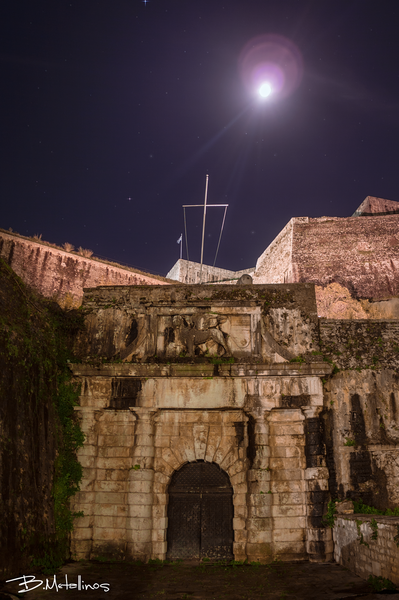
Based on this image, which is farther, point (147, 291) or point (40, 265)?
point (40, 265)

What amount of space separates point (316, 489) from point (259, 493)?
1.23 meters

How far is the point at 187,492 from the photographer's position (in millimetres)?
9828

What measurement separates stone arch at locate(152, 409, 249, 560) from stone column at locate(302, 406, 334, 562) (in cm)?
138

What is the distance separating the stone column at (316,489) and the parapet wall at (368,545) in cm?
25

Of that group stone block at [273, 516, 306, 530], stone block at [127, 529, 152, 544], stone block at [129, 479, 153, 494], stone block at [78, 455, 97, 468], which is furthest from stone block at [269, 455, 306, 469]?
stone block at [78, 455, 97, 468]

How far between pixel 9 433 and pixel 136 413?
9.71 feet

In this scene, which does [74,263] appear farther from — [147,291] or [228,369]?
[228,369]

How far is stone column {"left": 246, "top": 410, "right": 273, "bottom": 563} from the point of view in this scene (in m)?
9.10

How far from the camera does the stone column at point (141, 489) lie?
9258 mm

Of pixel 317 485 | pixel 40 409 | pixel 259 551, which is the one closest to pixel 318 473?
pixel 317 485

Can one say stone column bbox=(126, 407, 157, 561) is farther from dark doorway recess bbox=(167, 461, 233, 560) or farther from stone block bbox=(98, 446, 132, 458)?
dark doorway recess bbox=(167, 461, 233, 560)

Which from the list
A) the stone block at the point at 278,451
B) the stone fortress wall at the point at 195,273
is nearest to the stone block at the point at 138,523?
the stone block at the point at 278,451

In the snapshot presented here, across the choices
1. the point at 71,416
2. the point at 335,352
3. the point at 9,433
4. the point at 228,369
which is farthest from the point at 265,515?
the point at 9,433

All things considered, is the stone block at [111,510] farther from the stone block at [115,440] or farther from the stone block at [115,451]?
the stone block at [115,440]
